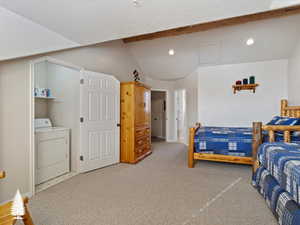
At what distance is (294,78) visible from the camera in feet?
13.4

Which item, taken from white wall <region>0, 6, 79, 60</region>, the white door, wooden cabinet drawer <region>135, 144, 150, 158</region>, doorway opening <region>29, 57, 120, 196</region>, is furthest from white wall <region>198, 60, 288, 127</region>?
white wall <region>0, 6, 79, 60</region>

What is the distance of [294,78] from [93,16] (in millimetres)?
4625

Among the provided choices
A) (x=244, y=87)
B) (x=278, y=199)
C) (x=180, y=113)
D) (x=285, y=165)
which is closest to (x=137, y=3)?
(x=285, y=165)

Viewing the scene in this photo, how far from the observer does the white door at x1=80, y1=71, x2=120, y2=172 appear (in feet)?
10.6

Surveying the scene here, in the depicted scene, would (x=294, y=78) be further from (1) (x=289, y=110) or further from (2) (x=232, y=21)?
(2) (x=232, y=21)

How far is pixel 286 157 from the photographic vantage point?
1.72 meters

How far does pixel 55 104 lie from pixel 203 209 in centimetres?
317

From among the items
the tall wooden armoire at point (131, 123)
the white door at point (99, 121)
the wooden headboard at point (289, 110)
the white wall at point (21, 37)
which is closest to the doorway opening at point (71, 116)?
the white door at point (99, 121)

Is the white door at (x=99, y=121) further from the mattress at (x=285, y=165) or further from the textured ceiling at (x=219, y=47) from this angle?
the mattress at (x=285, y=165)

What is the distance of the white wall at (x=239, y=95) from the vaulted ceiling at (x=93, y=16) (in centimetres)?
365

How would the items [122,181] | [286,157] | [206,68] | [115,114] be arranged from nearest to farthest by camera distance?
[286,157], [122,181], [115,114], [206,68]

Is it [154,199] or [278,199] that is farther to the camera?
[154,199]

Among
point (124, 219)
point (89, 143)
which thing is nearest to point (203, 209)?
point (124, 219)

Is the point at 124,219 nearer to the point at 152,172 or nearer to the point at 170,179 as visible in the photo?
the point at 170,179
